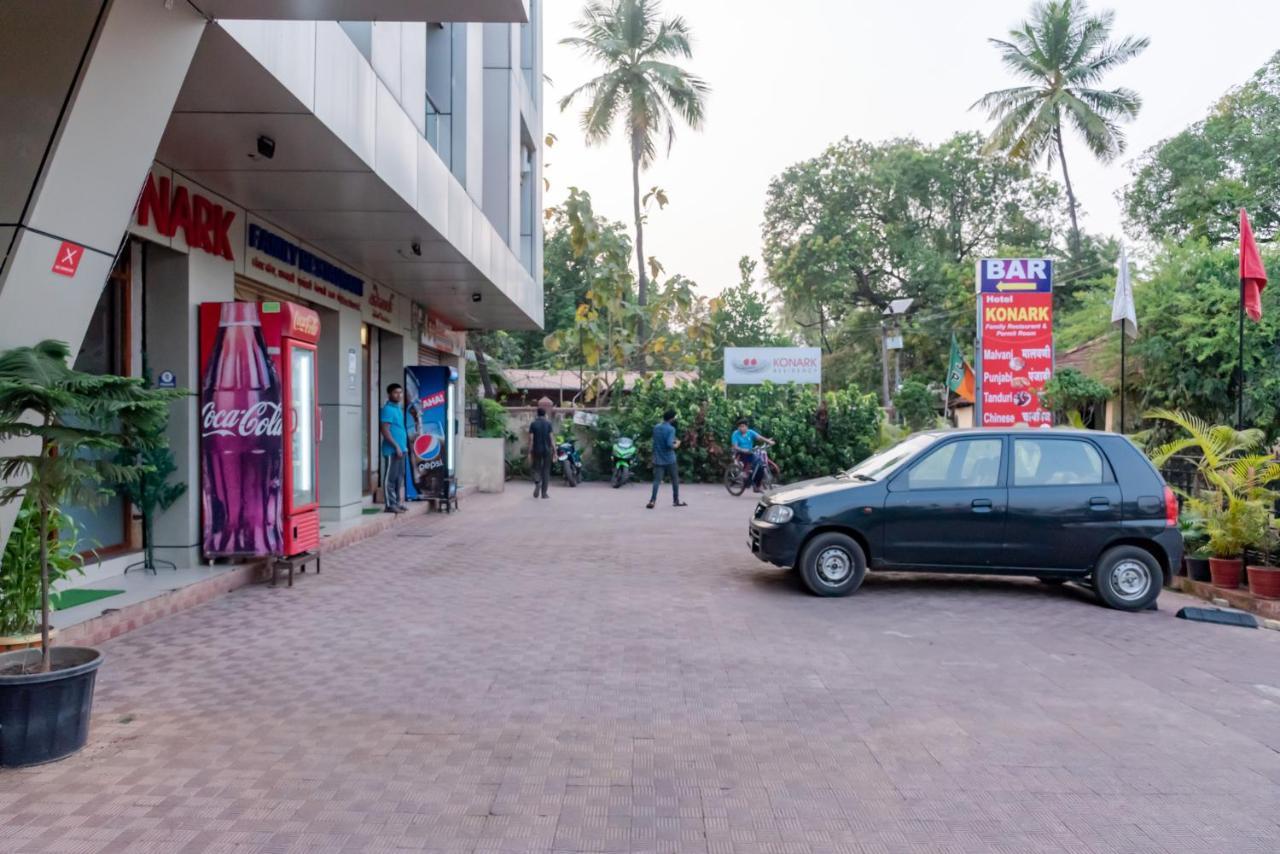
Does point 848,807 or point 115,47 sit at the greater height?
point 115,47

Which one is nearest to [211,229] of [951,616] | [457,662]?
[457,662]

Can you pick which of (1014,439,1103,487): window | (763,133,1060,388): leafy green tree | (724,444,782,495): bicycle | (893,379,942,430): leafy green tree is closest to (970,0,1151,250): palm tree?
(763,133,1060,388): leafy green tree

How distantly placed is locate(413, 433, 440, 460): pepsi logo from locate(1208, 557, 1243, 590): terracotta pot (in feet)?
37.4

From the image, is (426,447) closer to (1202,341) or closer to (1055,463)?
(1055,463)

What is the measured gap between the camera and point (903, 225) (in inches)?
1533

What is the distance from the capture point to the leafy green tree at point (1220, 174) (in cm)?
2680

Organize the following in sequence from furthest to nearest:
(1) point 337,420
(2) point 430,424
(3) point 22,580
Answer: (2) point 430,424
(1) point 337,420
(3) point 22,580

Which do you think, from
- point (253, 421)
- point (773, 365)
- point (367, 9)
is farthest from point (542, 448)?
point (367, 9)

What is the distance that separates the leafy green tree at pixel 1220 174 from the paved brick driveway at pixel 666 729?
2276 centimetres

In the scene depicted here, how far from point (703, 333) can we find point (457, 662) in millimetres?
23263

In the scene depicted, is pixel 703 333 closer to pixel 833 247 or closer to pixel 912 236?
pixel 833 247

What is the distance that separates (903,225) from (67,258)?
123ft

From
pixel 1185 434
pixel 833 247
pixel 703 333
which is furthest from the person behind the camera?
pixel 833 247

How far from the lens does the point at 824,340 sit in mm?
44938
